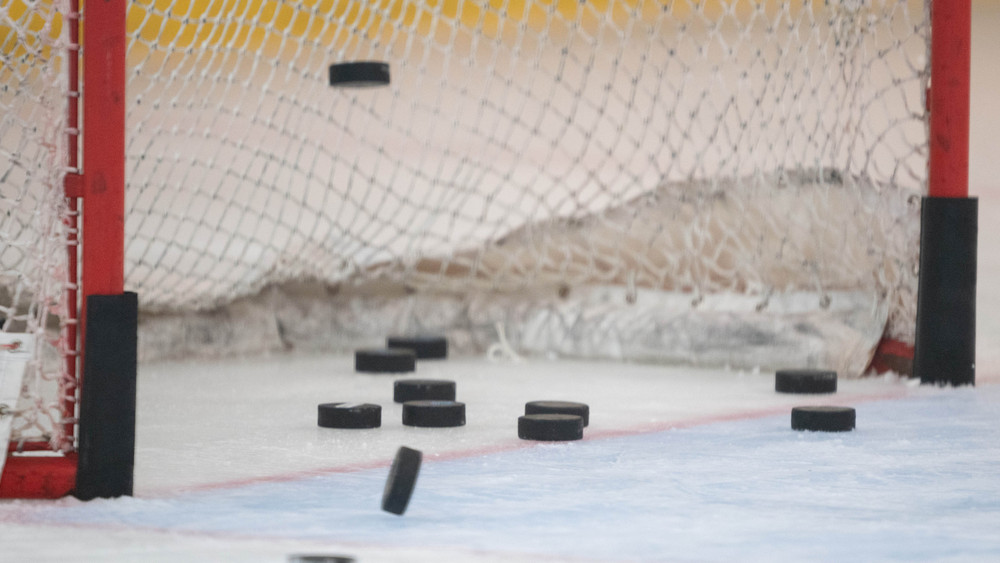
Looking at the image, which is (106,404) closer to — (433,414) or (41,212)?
(41,212)

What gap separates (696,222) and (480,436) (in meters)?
1.61

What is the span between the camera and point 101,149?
1668 mm

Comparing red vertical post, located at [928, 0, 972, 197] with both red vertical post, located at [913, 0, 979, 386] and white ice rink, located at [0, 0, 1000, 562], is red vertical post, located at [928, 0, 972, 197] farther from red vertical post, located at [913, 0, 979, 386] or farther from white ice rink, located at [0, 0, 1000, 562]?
white ice rink, located at [0, 0, 1000, 562]

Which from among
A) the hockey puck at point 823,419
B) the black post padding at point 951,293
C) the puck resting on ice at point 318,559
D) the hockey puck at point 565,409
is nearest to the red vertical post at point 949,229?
the black post padding at point 951,293

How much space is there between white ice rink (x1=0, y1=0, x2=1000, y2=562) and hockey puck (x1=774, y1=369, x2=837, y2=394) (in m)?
0.05

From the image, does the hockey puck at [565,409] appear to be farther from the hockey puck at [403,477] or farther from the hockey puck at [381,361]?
the hockey puck at [381,361]

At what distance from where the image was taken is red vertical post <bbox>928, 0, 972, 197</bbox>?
3.01 meters

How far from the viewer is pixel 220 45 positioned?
10.6 feet

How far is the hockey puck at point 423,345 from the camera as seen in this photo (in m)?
3.67

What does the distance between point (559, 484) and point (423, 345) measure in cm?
196

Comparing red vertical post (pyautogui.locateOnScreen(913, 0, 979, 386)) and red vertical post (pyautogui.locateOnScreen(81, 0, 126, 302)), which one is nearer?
red vertical post (pyautogui.locateOnScreen(81, 0, 126, 302))

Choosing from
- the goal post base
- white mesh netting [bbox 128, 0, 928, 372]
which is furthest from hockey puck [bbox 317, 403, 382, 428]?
white mesh netting [bbox 128, 0, 928, 372]

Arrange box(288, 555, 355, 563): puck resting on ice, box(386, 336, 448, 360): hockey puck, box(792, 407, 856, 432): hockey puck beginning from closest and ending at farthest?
box(288, 555, 355, 563): puck resting on ice < box(792, 407, 856, 432): hockey puck < box(386, 336, 448, 360): hockey puck

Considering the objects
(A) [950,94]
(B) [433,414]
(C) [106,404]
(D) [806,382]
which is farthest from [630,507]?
(A) [950,94]
